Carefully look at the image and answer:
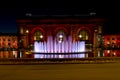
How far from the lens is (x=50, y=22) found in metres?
55.5

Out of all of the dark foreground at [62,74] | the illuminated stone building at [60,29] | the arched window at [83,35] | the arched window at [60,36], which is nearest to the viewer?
the dark foreground at [62,74]

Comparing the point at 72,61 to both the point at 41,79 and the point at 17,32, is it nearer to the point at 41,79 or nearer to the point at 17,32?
the point at 41,79

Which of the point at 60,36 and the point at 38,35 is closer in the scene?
the point at 38,35

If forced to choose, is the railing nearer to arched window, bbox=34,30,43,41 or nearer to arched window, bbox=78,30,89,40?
arched window, bbox=78,30,89,40

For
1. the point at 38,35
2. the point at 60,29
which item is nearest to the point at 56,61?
the point at 60,29

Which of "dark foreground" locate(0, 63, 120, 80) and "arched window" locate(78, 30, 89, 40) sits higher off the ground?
"arched window" locate(78, 30, 89, 40)

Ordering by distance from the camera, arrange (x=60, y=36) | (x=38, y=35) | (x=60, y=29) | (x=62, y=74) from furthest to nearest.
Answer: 1. (x=60, y=36)
2. (x=38, y=35)
3. (x=60, y=29)
4. (x=62, y=74)

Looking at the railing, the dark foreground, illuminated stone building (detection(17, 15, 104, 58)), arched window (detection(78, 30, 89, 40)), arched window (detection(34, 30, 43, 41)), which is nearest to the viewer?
the dark foreground

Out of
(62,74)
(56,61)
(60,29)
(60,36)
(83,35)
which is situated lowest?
(62,74)

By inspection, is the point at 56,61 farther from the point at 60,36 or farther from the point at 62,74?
the point at 60,36

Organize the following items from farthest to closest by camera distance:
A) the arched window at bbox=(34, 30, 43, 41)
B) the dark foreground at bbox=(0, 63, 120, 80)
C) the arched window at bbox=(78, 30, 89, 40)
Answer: the arched window at bbox=(34, 30, 43, 41), the arched window at bbox=(78, 30, 89, 40), the dark foreground at bbox=(0, 63, 120, 80)

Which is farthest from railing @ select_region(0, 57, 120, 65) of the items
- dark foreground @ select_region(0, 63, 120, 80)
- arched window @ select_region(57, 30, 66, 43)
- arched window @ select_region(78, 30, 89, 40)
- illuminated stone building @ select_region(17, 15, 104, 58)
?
arched window @ select_region(57, 30, 66, 43)

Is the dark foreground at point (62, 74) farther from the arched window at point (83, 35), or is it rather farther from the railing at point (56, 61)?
the arched window at point (83, 35)

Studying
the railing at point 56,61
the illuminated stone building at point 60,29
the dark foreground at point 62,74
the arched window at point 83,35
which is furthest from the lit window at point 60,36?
A: the dark foreground at point 62,74
